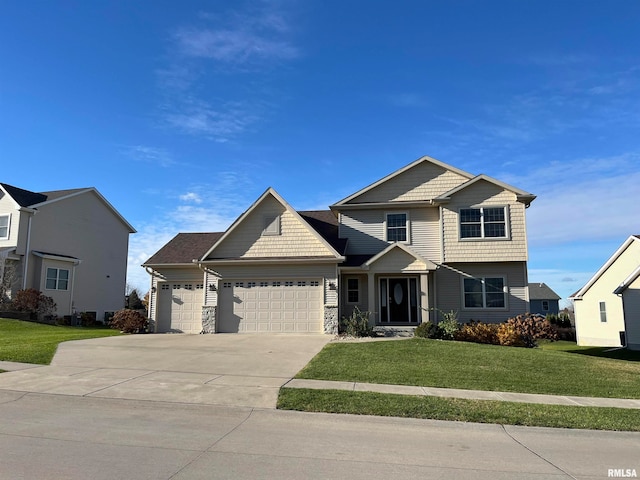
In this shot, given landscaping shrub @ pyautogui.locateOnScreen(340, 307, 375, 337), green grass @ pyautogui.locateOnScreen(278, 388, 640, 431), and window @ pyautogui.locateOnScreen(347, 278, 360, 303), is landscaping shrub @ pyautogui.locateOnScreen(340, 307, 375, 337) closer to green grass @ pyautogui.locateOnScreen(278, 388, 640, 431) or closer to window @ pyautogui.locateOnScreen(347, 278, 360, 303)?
window @ pyautogui.locateOnScreen(347, 278, 360, 303)

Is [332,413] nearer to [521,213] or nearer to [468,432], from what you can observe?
[468,432]

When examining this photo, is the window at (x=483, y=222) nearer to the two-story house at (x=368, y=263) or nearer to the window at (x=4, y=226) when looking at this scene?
the two-story house at (x=368, y=263)

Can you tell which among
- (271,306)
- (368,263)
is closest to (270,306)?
(271,306)

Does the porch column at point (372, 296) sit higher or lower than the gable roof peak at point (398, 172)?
lower

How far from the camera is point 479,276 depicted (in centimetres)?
2225

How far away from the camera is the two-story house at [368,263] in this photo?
20844 millimetres

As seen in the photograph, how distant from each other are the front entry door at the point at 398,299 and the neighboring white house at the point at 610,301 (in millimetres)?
11660

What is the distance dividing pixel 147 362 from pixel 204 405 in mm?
5094

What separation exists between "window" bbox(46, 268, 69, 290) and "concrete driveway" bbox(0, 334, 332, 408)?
1392cm

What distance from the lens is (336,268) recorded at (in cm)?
2059

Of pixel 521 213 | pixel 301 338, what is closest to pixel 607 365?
pixel 521 213

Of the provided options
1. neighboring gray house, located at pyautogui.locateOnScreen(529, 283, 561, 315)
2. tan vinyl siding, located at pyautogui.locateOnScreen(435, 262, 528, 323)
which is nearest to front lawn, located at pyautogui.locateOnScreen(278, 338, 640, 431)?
tan vinyl siding, located at pyautogui.locateOnScreen(435, 262, 528, 323)

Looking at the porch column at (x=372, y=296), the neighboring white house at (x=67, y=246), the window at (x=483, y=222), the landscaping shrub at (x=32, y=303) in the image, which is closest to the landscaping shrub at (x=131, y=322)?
the landscaping shrub at (x=32, y=303)

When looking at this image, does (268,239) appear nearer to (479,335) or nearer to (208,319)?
(208,319)
